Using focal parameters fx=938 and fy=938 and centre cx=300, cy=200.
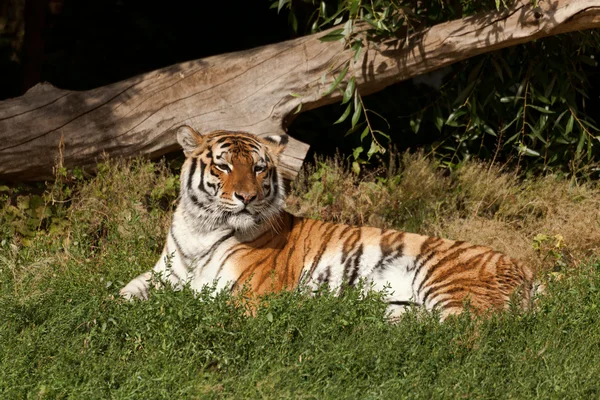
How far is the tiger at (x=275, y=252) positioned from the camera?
16.3 feet

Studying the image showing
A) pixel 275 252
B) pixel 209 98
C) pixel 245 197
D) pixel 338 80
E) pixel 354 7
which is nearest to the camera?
pixel 245 197

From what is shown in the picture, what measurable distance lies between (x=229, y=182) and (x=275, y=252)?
0.47 metres

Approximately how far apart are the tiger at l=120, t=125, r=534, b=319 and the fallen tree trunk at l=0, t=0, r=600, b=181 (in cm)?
102

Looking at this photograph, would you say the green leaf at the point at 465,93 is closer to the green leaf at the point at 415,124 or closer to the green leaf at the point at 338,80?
the green leaf at the point at 415,124

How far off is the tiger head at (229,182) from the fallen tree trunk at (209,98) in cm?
106

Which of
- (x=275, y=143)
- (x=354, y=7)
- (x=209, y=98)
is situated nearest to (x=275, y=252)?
(x=275, y=143)

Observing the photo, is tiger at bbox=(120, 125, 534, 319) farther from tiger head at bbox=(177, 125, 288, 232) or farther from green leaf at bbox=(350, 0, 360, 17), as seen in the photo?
green leaf at bbox=(350, 0, 360, 17)

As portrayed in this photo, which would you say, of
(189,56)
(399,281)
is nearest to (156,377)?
(399,281)

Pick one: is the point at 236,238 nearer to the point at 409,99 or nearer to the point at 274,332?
the point at 274,332

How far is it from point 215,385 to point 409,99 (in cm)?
461

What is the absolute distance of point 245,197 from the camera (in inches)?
195

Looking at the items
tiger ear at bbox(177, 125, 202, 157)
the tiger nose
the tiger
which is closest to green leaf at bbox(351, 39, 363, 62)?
the tiger

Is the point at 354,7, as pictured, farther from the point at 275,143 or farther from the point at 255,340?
the point at 255,340

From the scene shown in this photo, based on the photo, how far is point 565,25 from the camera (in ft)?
19.9
